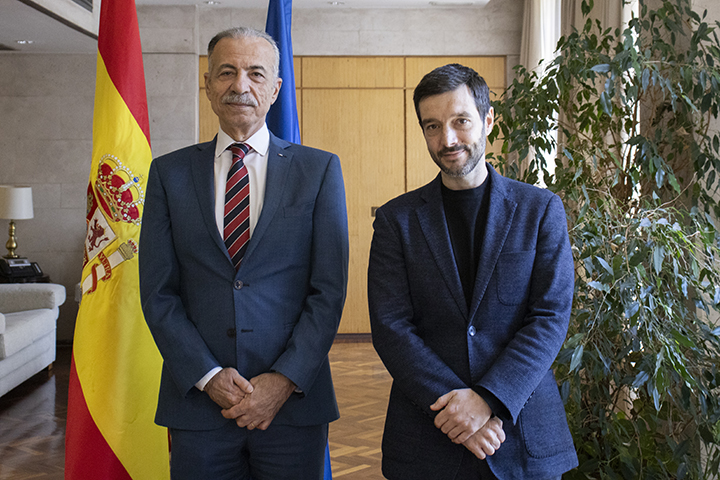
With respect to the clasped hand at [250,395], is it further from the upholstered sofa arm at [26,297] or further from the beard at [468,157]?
the upholstered sofa arm at [26,297]

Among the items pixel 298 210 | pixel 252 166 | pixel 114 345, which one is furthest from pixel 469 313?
pixel 114 345

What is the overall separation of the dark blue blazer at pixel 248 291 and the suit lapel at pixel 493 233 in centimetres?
39

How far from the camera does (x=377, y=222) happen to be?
1.67 meters

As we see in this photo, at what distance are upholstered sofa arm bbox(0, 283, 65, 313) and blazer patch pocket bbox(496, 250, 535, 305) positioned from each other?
5.31m

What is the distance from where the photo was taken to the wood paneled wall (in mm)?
7184

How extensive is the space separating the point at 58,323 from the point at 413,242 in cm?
666

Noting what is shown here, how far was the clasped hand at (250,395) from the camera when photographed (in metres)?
1.58

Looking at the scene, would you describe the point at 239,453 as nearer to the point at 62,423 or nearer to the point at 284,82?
the point at 284,82

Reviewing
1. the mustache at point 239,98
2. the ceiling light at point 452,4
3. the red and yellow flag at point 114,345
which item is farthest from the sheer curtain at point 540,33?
the mustache at point 239,98

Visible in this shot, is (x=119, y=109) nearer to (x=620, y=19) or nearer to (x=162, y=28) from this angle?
(x=620, y=19)

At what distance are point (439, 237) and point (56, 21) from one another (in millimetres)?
5683

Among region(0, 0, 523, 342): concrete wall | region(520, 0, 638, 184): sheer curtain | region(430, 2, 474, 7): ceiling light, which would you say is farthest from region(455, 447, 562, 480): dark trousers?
region(430, 2, 474, 7): ceiling light

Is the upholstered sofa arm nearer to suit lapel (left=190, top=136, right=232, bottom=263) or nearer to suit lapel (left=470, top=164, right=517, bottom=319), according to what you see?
suit lapel (left=190, top=136, right=232, bottom=263)

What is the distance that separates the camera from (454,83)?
156 cm
